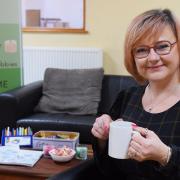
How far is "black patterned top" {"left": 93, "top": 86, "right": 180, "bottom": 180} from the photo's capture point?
1.01 m

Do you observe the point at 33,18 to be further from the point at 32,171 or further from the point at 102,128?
the point at 102,128

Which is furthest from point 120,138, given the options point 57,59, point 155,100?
point 57,59

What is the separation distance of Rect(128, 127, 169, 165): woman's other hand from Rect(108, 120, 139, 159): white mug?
0.02 meters

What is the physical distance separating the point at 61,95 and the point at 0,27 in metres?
0.82

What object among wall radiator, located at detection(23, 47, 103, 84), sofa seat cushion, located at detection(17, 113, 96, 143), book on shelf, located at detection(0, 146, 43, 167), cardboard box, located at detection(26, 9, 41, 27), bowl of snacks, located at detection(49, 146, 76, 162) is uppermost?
cardboard box, located at detection(26, 9, 41, 27)

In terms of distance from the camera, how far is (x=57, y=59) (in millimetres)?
3584

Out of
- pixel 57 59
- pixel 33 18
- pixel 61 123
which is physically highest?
pixel 33 18

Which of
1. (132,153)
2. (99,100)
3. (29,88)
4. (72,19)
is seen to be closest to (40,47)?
(72,19)

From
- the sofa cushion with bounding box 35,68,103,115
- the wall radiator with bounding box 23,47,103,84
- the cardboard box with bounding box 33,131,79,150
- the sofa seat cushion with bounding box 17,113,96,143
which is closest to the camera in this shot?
the cardboard box with bounding box 33,131,79,150

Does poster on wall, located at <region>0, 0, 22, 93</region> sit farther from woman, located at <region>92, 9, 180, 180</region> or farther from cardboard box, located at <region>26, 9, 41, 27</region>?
woman, located at <region>92, 9, 180, 180</region>

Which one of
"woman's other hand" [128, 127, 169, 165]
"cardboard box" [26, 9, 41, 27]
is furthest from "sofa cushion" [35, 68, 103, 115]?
"woman's other hand" [128, 127, 169, 165]

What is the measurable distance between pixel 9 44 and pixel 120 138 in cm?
203

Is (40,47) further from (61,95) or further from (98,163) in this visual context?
(98,163)

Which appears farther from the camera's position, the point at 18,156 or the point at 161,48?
the point at 18,156
